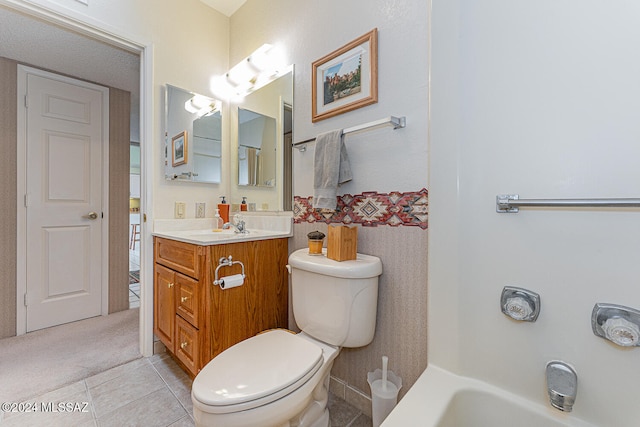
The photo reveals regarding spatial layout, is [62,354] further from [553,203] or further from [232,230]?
[553,203]

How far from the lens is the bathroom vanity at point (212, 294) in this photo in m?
1.31

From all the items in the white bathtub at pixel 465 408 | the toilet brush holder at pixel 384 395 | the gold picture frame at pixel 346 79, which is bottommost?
the toilet brush holder at pixel 384 395

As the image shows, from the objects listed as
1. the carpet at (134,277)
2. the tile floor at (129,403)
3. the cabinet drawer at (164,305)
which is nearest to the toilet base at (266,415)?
the tile floor at (129,403)

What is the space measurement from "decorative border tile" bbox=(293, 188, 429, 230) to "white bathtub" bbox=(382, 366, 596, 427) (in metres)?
0.55

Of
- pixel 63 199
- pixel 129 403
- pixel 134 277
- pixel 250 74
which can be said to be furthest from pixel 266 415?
pixel 134 277

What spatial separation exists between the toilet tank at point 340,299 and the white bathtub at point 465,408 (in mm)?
303

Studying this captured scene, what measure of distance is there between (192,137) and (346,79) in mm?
1239

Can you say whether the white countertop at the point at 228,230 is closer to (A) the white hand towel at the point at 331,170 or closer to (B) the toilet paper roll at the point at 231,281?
(B) the toilet paper roll at the point at 231,281

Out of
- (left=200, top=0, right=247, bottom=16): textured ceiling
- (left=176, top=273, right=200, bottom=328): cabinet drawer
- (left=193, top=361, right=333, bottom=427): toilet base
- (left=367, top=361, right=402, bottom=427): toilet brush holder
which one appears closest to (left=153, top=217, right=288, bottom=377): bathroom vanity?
(left=176, top=273, right=200, bottom=328): cabinet drawer

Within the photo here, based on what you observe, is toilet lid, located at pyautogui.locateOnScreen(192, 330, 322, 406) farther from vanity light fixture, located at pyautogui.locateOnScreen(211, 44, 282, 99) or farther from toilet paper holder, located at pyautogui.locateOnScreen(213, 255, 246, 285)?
vanity light fixture, located at pyautogui.locateOnScreen(211, 44, 282, 99)

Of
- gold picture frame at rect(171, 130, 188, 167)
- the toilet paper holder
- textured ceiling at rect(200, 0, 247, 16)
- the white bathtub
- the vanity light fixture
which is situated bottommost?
the white bathtub

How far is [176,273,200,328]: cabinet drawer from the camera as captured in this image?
4.38 feet

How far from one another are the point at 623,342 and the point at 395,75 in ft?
3.73

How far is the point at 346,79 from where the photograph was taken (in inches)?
53.1
